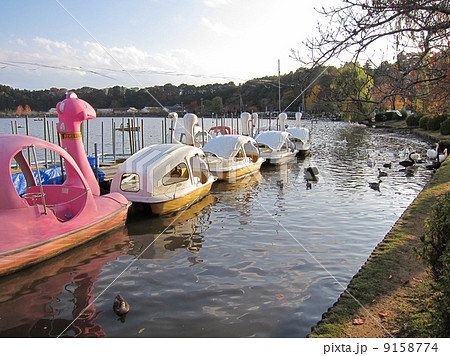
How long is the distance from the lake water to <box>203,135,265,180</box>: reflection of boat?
12.0 feet

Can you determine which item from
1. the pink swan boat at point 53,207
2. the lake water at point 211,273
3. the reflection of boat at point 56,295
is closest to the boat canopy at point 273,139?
the lake water at point 211,273

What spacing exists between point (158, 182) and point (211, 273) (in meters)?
4.66

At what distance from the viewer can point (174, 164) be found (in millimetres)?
12031

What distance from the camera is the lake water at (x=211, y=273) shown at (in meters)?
5.73

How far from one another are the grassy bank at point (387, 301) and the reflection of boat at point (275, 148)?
15548mm

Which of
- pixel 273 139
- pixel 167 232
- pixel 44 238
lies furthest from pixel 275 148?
pixel 44 238

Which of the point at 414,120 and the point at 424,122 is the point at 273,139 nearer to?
the point at 424,122

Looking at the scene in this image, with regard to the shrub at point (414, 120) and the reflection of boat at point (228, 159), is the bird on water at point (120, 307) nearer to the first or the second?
the reflection of boat at point (228, 159)

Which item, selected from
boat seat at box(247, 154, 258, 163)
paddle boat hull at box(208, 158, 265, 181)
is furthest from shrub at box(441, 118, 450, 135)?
paddle boat hull at box(208, 158, 265, 181)

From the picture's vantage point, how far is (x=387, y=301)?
5.16m

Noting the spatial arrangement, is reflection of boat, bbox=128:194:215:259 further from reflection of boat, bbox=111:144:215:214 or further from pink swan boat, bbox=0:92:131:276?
pink swan boat, bbox=0:92:131:276

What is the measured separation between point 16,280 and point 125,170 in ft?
16.2

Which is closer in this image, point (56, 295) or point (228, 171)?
point (56, 295)
